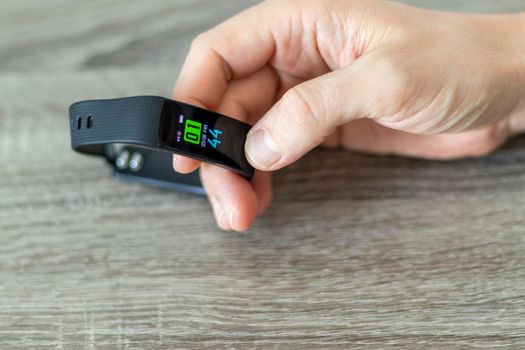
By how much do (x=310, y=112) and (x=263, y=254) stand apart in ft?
0.60

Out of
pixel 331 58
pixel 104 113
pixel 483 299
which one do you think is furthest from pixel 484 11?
pixel 104 113

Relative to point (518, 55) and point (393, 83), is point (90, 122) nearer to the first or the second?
point (393, 83)

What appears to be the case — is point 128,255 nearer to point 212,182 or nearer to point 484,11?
point 212,182

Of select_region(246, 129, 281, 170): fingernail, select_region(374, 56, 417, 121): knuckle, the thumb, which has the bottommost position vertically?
select_region(246, 129, 281, 170): fingernail

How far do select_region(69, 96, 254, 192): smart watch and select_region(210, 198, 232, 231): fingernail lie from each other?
5cm

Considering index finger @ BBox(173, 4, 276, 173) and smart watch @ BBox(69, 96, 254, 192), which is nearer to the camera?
smart watch @ BBox(69, 96, 254, 192)

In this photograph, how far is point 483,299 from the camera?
0.55 meters

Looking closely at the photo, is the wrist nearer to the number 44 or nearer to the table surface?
the table surface

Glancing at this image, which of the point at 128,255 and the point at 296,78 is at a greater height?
the point at 296,78

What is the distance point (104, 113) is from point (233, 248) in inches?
8.3

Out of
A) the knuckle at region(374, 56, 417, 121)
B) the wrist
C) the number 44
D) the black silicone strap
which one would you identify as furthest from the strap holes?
the wrist

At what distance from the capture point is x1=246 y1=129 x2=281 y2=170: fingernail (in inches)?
20.3

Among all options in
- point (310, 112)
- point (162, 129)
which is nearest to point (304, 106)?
point (310, 112)

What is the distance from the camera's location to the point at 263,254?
23.5 inches
